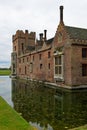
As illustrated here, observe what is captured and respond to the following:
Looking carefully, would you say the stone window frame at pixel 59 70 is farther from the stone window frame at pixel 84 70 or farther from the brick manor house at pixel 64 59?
the stone window frame at pixel 84 70

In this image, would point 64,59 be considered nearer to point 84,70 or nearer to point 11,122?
point 84,70

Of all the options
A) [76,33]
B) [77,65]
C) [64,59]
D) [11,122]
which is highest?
[76,33]

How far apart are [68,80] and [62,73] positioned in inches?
86.2

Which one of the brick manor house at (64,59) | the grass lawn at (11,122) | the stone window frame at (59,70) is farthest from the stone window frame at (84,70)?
the grass lawn at (11,122)

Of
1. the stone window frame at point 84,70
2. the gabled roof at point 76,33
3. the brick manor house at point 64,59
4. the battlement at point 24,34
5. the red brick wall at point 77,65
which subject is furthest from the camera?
the battlement at point 24,34

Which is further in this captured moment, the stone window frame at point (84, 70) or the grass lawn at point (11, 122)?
the stone window frame at point (84, 70)

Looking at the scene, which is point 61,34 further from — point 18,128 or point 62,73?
point 18,128

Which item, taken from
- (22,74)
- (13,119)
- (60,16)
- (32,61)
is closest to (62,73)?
(60,16)

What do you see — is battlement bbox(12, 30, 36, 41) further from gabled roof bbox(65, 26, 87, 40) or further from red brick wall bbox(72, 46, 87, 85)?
red brick wall bbox(72, 46, 87, 85)

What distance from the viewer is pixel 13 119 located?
10.1 m

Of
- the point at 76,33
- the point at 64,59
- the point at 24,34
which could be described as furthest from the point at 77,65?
the point at 24,34

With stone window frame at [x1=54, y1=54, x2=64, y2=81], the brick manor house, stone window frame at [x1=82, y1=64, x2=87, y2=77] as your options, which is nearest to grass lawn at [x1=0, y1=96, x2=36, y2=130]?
the brick manor house

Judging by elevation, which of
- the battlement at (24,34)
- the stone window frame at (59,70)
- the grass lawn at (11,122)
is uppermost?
the battlement at (24,34)

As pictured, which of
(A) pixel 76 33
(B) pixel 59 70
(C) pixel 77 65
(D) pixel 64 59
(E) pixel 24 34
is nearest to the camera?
(C) pixel 77 65
